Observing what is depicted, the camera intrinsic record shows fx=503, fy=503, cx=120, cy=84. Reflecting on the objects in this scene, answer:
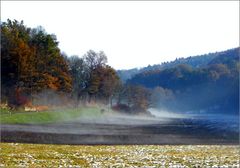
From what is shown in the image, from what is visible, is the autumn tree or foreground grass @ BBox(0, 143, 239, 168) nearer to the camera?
foreground grass @ BBox(0, 143, 239, 168)

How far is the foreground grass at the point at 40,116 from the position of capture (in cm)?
5844

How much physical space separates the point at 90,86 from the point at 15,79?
42056 mm

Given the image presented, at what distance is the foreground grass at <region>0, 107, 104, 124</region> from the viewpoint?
5844 centimetres

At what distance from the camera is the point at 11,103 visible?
71.4 meters

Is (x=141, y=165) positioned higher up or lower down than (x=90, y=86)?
lower down

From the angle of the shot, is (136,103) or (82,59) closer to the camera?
(82,59)

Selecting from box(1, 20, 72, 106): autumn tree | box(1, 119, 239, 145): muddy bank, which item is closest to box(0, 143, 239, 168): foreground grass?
box(1, 119, 239, 145): muddy bank

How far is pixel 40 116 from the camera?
2699 inches

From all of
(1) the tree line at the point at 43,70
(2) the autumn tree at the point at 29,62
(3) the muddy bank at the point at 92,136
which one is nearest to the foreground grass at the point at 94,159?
(3) the muddy bank at the point at 92,136

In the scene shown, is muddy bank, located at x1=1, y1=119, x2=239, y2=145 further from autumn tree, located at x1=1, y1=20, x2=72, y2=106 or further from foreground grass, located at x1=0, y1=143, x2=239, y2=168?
autumn tree, located at x1=1, y1=20, x2=72, y2=106

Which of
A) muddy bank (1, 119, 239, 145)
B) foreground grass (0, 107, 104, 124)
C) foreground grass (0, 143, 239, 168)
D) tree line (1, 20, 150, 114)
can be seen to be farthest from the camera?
tree line (1, 20, 150, 114)

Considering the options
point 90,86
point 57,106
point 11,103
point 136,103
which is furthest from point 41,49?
point 136,103

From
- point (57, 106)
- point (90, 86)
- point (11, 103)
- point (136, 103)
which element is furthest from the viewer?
point (136, 103)

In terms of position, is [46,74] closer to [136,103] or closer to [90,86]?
[90,86]
